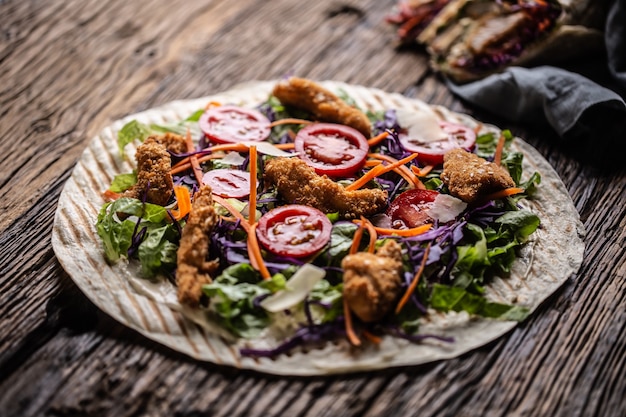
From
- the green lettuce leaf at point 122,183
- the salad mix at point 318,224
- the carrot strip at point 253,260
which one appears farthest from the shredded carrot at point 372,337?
the green lettuce leaf at point 122,183

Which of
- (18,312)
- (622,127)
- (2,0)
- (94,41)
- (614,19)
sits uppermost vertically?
(2,0)

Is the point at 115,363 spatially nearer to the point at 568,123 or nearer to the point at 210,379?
the point at 210,379

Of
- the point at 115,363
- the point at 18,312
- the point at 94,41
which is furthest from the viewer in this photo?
the point at 94,41

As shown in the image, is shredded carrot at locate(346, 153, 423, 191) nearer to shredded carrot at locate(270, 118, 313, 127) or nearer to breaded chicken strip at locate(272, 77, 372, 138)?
breaded chicken strip at locate(272, 77, 372, 138)

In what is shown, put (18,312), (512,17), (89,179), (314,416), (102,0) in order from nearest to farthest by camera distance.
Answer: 1. (314,416)
2. (18,312)
3. (89,179)
4. (512,17)
5. (102,0)

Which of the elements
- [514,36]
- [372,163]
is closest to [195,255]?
[372,163]

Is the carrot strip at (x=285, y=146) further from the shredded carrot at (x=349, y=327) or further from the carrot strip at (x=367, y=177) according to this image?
the shredded carrot at (x=349, y=327)

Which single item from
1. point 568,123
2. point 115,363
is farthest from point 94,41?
point 568,123

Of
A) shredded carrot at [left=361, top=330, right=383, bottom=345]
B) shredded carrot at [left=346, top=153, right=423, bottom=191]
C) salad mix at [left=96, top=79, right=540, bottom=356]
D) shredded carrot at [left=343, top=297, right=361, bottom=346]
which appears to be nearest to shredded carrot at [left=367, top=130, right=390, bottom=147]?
salad mix at [left=96, top=79, right=540, bottom=356]
